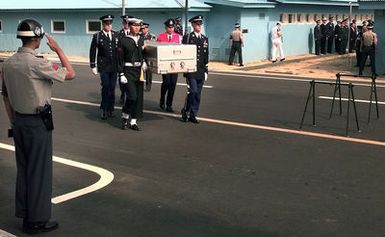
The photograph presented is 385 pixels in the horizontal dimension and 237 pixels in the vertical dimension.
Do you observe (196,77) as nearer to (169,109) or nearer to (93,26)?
(169,109)

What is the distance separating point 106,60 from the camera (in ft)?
33.2

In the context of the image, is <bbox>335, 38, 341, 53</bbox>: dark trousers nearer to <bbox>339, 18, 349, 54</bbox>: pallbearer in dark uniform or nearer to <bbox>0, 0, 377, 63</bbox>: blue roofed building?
<bbox>339, 18, 349, 54</bbox>: pallbearer in dark uniform

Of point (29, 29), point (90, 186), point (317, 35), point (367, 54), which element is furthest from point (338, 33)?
point (29, 29)

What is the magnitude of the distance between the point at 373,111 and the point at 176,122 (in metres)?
4.21

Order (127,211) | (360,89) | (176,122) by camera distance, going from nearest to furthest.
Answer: (127,211) < (176,122) < (360,89)

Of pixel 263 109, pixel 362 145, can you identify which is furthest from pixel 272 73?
pixel 362 145

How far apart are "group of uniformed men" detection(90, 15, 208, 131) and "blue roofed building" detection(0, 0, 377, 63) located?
13413mm

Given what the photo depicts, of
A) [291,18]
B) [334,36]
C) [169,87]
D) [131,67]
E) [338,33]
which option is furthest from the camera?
[334,36]

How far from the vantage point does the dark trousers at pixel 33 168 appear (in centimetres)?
458

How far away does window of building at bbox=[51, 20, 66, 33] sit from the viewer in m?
27.8

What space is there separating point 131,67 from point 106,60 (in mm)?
1249

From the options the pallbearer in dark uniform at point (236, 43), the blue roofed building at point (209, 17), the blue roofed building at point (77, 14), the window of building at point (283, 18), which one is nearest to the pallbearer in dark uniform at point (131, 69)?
the pallbearer in dark uniform at point (236, 43)

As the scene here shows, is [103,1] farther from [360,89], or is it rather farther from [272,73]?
[360,89]

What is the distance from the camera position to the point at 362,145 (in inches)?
313
